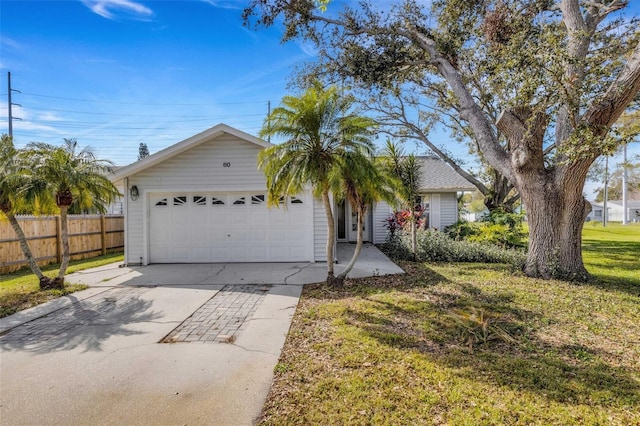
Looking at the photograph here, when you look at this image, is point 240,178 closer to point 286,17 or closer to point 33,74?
point 286,17

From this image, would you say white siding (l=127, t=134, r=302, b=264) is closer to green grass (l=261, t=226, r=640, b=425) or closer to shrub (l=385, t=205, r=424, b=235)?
green grass (l=261, t=226, r=640, b=425)

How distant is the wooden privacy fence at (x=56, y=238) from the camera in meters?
A: 9.52

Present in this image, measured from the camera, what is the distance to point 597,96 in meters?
6.36

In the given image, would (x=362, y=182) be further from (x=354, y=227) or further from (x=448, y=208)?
(x=448, y=208)

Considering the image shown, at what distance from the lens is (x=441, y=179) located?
1623 centimetres

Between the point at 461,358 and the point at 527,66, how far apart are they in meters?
6.11

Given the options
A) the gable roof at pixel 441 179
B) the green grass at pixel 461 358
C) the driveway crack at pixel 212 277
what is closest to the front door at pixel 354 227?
the gable roof at pixel 441 179

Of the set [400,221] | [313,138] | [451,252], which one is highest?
[313,138]

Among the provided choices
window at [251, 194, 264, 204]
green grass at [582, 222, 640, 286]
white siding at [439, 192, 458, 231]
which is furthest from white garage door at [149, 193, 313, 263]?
white siding at [439, 192, 458, 231]

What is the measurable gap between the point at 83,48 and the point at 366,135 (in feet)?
28.0

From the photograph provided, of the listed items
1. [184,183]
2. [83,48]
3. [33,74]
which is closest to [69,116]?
[33,74]

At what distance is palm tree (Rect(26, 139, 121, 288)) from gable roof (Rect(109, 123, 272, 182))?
1.96m

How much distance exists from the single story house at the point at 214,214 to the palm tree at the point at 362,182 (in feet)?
10.4

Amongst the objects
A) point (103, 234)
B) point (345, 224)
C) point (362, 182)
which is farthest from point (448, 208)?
point (103, 234)
